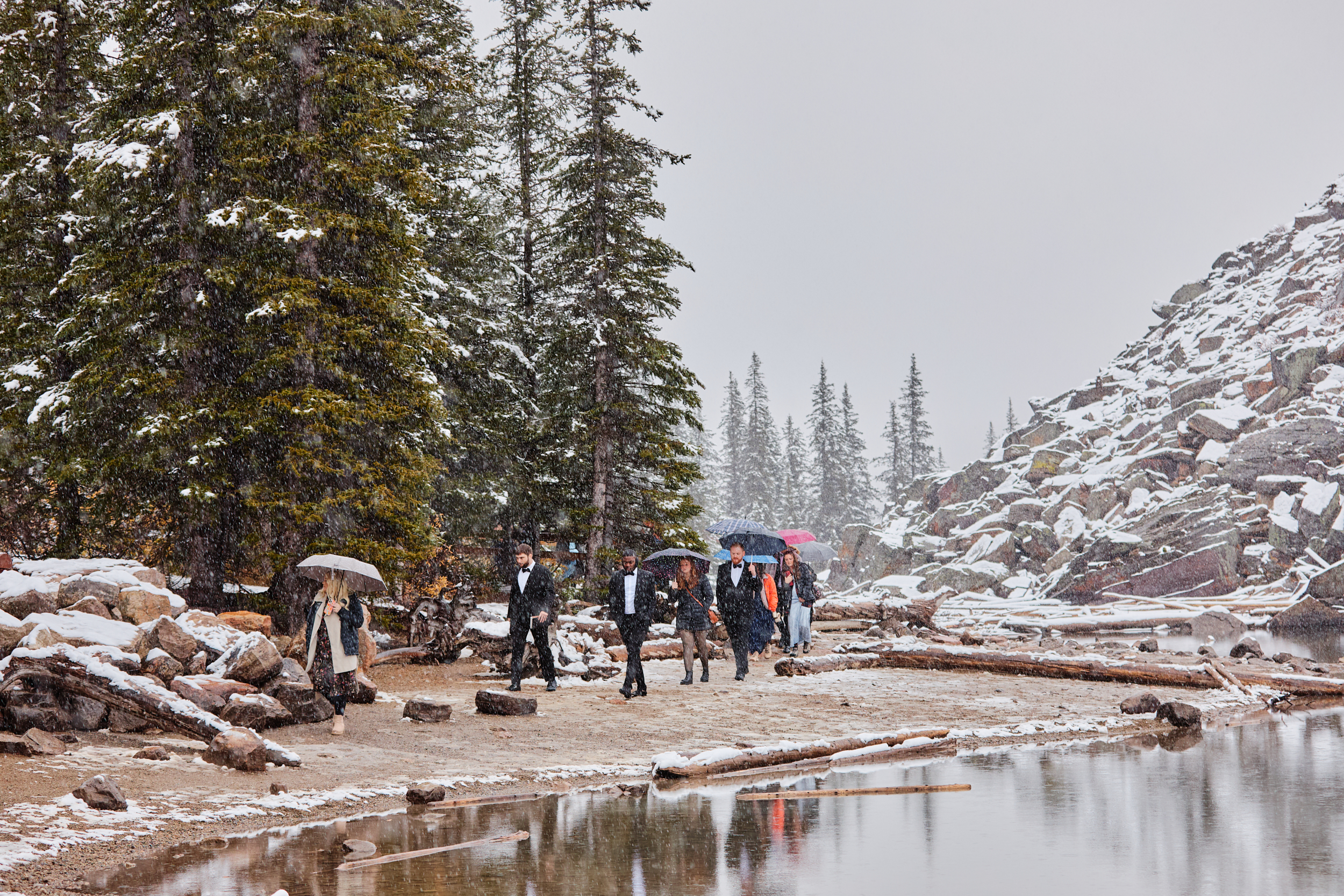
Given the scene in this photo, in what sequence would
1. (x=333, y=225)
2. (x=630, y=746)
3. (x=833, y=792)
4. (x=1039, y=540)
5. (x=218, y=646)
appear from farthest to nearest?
(x=1039, y=540)
(x=333, y=225)
(x=218, y=646)
(x=630, y=746)
(x=833, y=792)

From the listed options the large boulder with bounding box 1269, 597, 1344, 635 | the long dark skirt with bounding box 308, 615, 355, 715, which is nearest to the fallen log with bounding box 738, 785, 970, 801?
the long dark skirt with bounding box 308, 615, 355, 715

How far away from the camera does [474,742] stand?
10.6m

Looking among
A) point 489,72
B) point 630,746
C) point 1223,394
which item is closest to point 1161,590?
point 1223,394

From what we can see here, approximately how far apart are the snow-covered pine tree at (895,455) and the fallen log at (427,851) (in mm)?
74735

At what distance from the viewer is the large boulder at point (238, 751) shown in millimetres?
8664

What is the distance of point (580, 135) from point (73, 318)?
13178 millimetres

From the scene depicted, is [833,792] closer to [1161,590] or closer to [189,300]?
[189,300]

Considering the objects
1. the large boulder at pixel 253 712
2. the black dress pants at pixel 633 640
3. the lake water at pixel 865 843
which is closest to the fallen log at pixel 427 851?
the lake water at pixel 865 843

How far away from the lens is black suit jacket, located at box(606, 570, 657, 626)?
14.1 m

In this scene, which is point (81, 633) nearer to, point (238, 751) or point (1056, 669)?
point (238, 751)

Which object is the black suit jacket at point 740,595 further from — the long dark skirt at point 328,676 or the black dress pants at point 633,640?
the long dark skirt at point 328,676

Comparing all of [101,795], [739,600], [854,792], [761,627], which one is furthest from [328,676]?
[761,627]

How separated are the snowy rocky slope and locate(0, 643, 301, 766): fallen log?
3404 centimetres

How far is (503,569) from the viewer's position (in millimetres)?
26516
